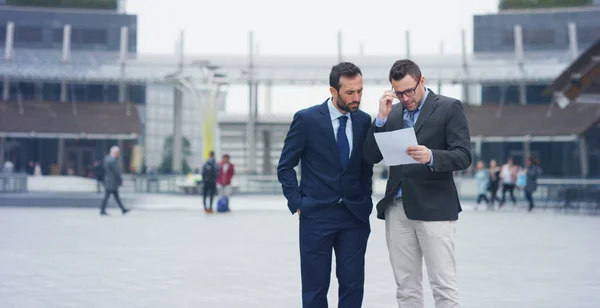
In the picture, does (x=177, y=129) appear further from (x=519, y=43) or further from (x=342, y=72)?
(x=342, y=72)

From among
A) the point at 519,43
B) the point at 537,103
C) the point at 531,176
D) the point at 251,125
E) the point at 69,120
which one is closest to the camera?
the point at 531,176

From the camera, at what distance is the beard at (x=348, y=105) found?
14.9 feet

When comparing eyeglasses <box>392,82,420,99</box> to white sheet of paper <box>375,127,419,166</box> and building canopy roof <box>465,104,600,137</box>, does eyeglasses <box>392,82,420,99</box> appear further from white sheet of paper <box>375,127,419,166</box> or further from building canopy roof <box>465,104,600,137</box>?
building canopy roof <box>465,104,600,137</box>

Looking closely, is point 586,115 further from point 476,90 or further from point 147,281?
point 147,281

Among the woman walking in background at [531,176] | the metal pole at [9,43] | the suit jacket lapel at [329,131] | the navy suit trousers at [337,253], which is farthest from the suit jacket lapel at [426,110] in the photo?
the metal pole at [9,43]

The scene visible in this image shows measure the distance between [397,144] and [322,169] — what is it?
489mm

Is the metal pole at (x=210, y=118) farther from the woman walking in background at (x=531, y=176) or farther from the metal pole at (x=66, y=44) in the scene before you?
the metal pole at (x=66, y=44)

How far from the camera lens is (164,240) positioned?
13141 mm

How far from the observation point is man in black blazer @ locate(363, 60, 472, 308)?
14.8 feet

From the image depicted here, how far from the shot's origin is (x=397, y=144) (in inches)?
173

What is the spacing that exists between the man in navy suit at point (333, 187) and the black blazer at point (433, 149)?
16 centimetres

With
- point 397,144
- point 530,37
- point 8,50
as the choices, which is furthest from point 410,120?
point 530,37

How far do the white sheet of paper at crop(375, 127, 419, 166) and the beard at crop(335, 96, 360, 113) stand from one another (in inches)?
9.5

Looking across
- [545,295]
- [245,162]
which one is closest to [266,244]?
[545,295]
